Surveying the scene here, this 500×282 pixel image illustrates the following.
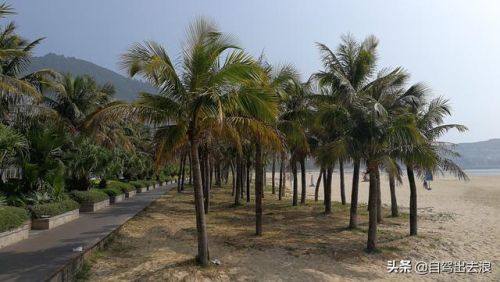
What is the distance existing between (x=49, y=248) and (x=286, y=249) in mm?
6273

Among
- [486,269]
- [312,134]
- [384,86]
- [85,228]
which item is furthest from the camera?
[312,134]

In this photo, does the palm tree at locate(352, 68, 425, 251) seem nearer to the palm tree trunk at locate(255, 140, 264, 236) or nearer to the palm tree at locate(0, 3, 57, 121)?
the palm tree trunk at locate(255, 140, 264, 236)

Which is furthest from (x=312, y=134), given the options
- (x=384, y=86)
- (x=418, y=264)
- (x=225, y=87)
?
(x=225, y=87)

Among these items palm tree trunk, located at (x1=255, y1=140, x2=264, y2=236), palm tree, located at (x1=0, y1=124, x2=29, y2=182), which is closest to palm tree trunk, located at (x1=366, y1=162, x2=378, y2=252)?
palm tree trunk, located at (x1=255, y1=140, x2=264, y2=236)

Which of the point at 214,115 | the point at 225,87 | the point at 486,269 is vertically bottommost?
the point at 486,269

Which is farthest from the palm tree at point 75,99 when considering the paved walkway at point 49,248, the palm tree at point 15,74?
the paved walkway at point 49,248

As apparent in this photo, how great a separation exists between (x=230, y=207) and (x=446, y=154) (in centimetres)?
1200

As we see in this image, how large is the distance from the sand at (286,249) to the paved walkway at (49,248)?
676 mm

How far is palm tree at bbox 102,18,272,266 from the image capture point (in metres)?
10.0

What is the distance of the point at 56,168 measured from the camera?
57.3ft

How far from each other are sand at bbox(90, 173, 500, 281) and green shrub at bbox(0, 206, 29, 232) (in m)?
2.50

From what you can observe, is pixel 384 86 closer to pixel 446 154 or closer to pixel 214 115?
pixel 446 154

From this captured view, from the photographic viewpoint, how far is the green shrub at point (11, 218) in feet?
37.6

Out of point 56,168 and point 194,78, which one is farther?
point 56,168
